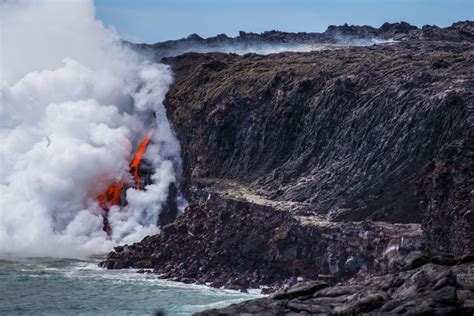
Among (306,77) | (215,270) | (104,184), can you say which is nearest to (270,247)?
(215,270)

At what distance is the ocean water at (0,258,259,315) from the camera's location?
239 feet

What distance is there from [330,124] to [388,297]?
50.0 meters

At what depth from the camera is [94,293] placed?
79.2 metres

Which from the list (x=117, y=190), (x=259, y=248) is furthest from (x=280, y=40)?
(x=259, y=248)

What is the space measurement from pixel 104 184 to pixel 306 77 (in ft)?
91.8

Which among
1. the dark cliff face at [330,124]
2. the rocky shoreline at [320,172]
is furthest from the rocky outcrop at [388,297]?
the dark cliff face at [330,124]

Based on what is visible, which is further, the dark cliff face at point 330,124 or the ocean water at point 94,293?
the dark cliff face at point 330,124

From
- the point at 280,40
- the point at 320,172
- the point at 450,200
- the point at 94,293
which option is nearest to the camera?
the point at 450,200

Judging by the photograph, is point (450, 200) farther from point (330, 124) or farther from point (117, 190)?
point (117, 190)

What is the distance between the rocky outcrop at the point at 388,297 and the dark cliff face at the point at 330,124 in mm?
34159

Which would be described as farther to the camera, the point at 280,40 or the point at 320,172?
the point at 280,40

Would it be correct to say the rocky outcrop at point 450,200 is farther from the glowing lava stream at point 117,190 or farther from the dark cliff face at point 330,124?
the glowing lava stream at point 117,190

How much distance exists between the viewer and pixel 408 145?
86562 millimetres

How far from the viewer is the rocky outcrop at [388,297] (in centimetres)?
4359
